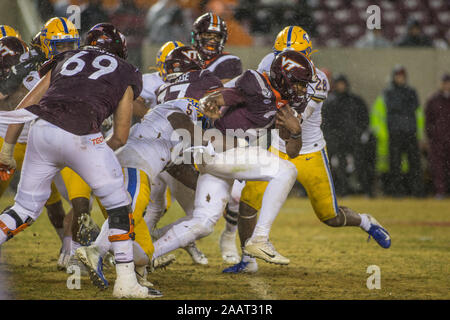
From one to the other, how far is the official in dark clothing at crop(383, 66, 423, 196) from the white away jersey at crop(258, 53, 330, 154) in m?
4.84

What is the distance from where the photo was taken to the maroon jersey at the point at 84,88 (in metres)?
3.95

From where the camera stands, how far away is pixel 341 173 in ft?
35.3

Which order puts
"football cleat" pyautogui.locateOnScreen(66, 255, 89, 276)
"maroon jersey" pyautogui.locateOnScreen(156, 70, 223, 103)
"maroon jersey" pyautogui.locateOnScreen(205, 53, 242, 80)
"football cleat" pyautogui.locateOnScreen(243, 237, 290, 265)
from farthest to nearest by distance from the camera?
Answer: "maroon jersey" pyautogui.locateOnScreen(205, 53, 242, 80), "football cleat" pyautogui.locateOnScreen(66, 255, 89, 276), "maroon jersey" pyautogui.locateOnScreen(156, 70, 223, 103), "football cleat" pyautogui.locateOnScreen(243, 237, 290, 265)

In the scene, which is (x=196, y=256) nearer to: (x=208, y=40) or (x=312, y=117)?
(x=312, y=117)

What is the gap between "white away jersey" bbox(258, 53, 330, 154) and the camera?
5250mm

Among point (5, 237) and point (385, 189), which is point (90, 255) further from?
point (385, 189)

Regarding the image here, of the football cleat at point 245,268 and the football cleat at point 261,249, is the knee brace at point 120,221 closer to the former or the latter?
the football cleat at point 261,249

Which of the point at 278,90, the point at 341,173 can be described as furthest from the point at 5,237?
the point at 341,173

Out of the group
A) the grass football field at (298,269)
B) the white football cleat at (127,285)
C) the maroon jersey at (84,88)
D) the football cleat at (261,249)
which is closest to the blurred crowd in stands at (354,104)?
the grass football field at (298,269)

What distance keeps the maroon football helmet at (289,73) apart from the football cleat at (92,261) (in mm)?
1523

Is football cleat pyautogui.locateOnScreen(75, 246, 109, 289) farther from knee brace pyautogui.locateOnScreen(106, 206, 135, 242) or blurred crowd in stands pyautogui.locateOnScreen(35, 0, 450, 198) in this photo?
blurred crowd in stands pyautogui.locateOnScreen(35, 0, 450, 198)

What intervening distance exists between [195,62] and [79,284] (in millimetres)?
1773

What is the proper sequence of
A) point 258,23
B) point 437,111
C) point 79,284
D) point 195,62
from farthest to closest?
point 258,23 < point 437,111 < point 195,62 < point 79,284

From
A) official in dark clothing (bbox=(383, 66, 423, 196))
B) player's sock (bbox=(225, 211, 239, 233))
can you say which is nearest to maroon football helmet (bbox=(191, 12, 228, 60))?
player's sock (bbox=(225, 211, 239, 233))
